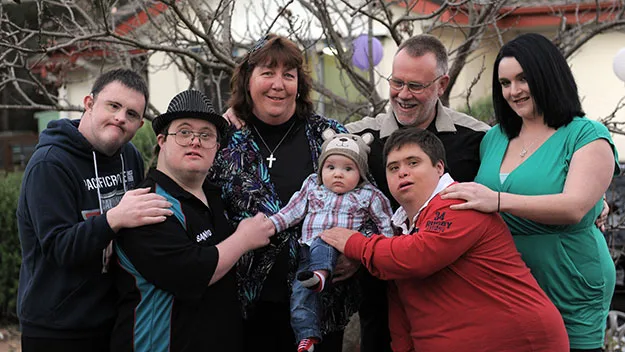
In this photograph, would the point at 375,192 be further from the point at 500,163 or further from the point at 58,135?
the point at 58,135

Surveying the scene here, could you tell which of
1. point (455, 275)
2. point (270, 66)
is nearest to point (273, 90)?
point (270, 66)

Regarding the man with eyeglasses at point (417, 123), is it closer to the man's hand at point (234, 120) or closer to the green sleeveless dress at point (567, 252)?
the green sleeveless dress at point (567, 252)

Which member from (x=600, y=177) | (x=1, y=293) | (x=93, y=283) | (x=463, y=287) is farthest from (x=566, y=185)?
(x=1, y=293)

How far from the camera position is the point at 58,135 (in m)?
3.18

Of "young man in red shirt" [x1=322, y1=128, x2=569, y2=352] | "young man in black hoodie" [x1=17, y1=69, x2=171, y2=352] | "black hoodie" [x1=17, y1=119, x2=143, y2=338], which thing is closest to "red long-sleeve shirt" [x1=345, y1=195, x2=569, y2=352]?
"young man in red shirt" [x1=322, y1=128, x2=569, y2=352]

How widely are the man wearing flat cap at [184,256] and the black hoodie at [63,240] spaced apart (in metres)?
0.17

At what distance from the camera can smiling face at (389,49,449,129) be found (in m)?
3.67

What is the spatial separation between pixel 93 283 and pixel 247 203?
0.86 meters

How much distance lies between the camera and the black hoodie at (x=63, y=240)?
2943 mm

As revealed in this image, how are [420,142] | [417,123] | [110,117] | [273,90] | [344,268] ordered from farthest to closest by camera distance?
[417,123]
[273,90]
[344,268]
[110,117]
[420,142]

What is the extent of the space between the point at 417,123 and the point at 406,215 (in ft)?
2.37

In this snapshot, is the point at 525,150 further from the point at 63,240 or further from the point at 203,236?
the point at 63,240

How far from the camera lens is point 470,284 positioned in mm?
2904

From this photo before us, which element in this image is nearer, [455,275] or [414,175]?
[455,275]
